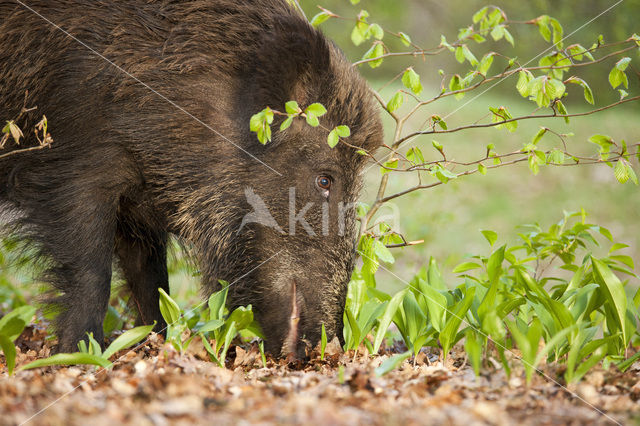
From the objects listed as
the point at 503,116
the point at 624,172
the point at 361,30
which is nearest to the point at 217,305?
the point at 361,30

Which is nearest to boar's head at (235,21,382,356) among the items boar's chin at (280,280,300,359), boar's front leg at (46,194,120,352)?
boar's chin at (280,280,300,359)

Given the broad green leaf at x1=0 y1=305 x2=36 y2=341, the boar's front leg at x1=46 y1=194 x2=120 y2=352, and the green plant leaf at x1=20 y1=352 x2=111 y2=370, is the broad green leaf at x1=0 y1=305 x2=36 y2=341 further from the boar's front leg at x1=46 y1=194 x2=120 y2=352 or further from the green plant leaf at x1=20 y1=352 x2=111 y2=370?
the boar's front leg at x1=46 y1=194 x2=120 y2=352

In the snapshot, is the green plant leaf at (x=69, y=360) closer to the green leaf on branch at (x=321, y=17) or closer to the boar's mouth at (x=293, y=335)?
the boar's mouth at (x=293, y=335)

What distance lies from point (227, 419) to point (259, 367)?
4.89 ft

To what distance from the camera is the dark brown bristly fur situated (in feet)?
11.5

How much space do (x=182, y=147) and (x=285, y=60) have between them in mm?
792

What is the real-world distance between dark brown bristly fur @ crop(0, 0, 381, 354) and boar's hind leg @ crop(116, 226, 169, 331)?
1.40ft

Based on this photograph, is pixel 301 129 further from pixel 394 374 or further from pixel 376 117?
pixel 394 374

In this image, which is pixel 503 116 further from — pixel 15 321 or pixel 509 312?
pixel 15 321

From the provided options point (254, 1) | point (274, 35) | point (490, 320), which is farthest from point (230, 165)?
point (490, 320)

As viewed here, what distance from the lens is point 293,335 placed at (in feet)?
11.3

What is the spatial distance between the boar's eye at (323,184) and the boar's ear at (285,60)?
46 cm

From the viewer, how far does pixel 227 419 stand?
187 centimetres

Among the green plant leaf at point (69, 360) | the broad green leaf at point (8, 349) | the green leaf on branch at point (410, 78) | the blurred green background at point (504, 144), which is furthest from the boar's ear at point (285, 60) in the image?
the blurred green background at point (504, 144)
